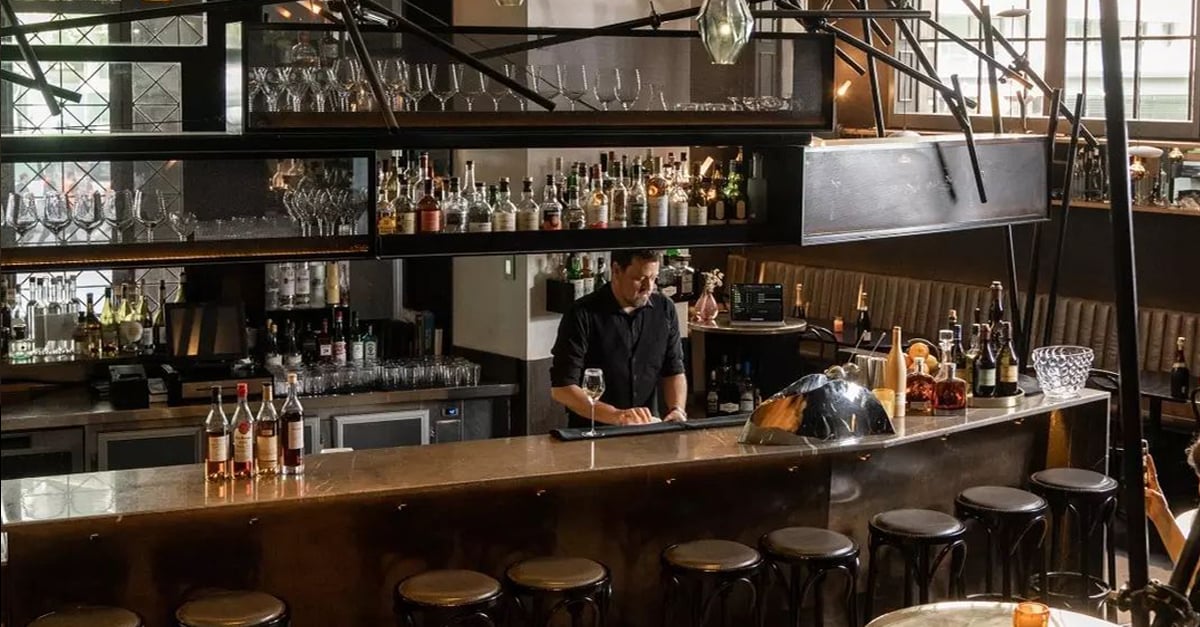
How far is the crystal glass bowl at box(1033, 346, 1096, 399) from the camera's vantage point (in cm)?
579

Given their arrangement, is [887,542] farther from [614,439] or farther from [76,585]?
[76,585]

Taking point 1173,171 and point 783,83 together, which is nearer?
point 783,83

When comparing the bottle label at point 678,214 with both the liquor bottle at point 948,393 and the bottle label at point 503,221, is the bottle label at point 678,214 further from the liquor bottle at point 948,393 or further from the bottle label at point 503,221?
the liquor bottle at point 948,393

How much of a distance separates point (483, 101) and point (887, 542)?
6.38ft

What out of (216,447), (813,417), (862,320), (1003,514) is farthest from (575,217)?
(862,320)

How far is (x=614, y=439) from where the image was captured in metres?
5.00

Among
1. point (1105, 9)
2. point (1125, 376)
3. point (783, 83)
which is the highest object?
point (783, 83)

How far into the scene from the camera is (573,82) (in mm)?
4930

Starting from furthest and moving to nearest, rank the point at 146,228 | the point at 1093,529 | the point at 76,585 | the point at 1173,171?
the point at 1173,171 → the point at 1093,529 → the point at 146,228 → the point at 76,585

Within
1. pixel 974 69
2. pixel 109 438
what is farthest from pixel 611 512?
pixel 974 69

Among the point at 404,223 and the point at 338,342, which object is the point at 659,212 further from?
the point at 338,342

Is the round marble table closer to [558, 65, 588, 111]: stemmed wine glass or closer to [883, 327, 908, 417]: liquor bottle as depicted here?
[883, 327, 908, 417]: liquor bottle

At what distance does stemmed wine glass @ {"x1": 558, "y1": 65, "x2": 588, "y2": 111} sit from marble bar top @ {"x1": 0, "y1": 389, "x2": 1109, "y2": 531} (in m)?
1.14

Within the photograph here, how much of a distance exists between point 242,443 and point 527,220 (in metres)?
1.30
